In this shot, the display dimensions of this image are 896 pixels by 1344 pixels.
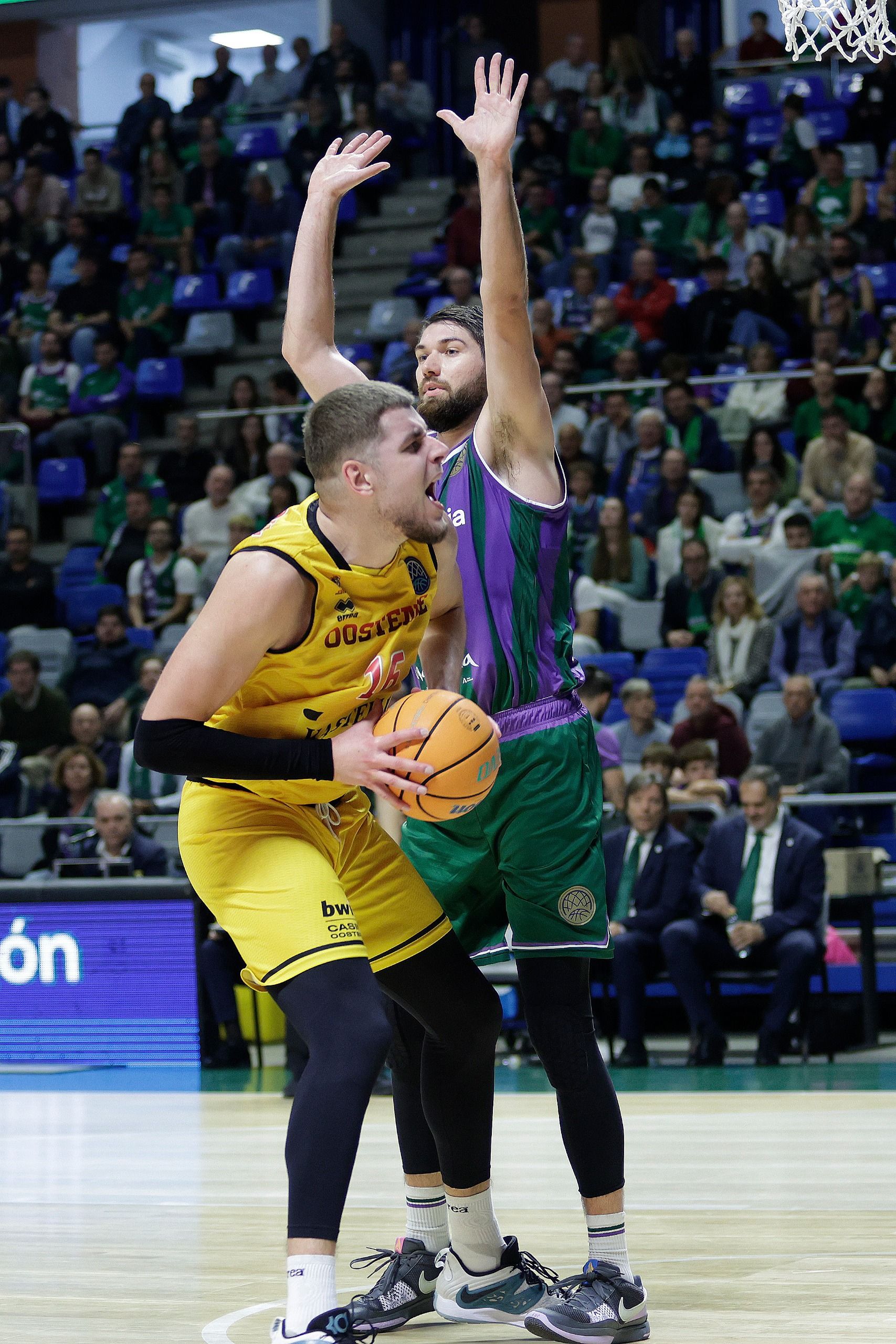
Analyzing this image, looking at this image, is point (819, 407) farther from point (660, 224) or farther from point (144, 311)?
point (144, 311)

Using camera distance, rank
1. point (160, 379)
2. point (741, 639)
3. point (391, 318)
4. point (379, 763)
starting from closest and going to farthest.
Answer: point (379, 763)
point (741, 639)
point (391, 318)
point (160, 379)

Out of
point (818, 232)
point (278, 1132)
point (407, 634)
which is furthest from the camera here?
point (818, 232)

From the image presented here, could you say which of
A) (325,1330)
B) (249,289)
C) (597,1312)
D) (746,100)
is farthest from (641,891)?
(746,100)

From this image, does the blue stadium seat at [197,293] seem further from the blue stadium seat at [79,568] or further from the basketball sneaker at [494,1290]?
the basketball sneaker at [494,1290]

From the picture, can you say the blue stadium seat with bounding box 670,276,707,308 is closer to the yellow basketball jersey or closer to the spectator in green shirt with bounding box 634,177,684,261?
the spectator in green shirt with bounding box 634,177,684,261

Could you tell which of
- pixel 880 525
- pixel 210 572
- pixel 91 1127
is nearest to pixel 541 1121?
pixel 91 1127

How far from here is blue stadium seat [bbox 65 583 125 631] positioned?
14.3 m

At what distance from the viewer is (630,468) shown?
12.9m

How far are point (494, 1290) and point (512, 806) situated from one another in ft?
3.24

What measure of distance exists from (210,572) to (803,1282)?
401 inches

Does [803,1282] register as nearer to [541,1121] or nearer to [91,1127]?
[541,1121]

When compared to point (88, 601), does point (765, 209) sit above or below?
above

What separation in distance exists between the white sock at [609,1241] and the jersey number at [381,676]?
3.70 ft

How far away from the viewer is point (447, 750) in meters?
3.21
